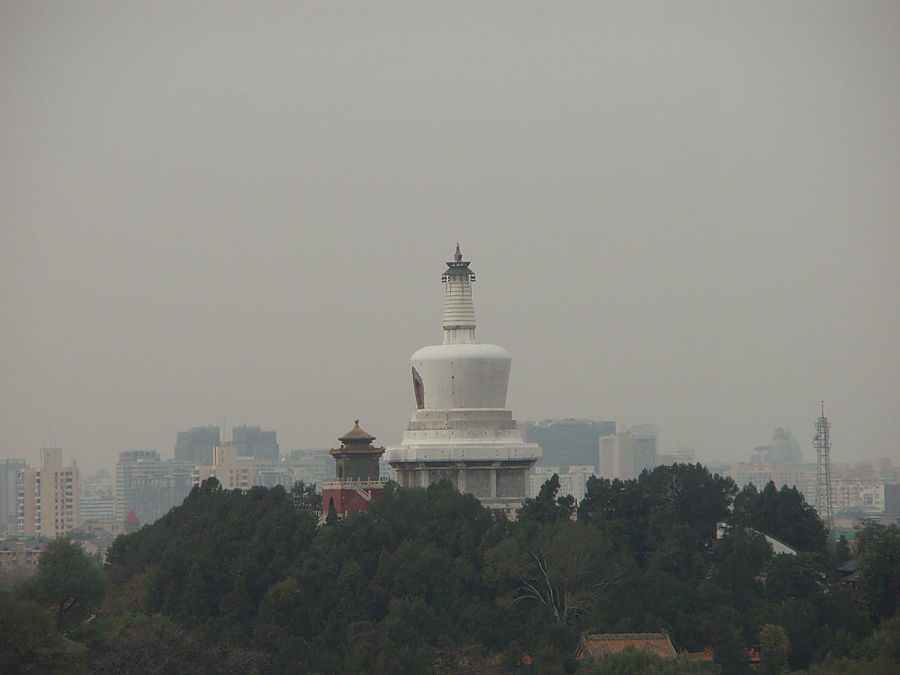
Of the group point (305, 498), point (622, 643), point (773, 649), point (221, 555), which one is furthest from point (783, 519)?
point (221, 555)

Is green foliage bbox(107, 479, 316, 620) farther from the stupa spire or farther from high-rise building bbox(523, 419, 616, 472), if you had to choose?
high-rise building bbox(523, 419, 616, 472)

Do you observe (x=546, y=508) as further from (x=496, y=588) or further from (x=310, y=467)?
(x=310, y=467)

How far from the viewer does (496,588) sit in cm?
5228

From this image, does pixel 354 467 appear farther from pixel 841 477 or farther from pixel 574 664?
pixel 841 477

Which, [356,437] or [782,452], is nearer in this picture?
[356,437]

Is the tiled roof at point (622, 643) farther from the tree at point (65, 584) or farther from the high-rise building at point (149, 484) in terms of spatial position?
the high-rise building at point (149, 484)

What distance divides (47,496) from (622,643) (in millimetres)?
123478

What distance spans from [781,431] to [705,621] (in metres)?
133

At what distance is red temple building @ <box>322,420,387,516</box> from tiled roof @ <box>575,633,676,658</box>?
11.4 metres

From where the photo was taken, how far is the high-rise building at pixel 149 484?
18925cm

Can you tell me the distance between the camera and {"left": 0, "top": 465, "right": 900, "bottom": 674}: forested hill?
49.2 metres

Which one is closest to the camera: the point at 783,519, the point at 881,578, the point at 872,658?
the point at 872,658

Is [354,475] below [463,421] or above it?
below

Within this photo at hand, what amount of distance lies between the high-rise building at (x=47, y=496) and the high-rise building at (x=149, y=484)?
56.9 feet
